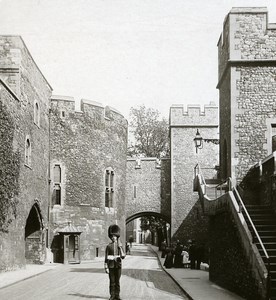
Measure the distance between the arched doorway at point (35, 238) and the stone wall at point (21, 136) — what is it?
0.09m

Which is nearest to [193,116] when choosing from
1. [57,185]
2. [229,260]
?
[57,185]

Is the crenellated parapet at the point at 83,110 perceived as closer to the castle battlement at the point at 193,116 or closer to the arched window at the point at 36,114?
the arched window at the point at 36,114

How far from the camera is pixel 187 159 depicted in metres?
39.8

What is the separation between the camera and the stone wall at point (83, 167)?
3111 centimetres

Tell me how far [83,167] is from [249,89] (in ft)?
48.2


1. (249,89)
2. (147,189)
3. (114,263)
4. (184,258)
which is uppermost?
(249,89)

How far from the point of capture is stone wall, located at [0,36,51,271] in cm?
2145

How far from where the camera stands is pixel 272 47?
1891cm

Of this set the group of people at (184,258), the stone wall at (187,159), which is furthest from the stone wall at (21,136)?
the stone wall at (187,159)

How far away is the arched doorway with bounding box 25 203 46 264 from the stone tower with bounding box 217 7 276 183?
11.4m

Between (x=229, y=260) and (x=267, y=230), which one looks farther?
(x=229, y=260)

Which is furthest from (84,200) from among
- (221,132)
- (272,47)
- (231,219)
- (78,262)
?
(231,219)

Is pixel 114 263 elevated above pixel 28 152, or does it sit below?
below

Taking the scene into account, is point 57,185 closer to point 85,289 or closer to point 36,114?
point 36,114
